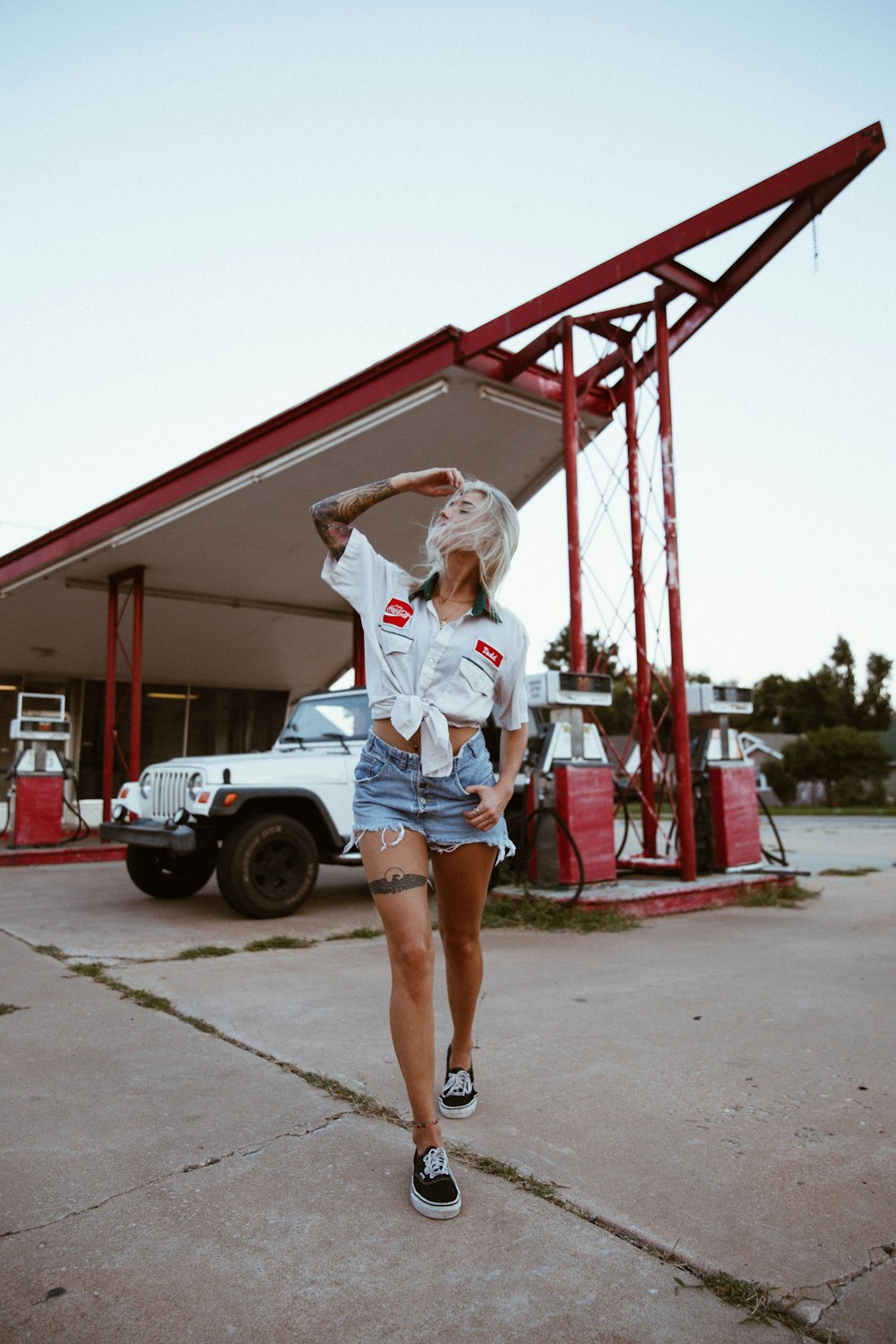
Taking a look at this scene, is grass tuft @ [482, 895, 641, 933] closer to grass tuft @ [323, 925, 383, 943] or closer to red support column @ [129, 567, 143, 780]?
grass tuft @ [323, 925, 383, 943]

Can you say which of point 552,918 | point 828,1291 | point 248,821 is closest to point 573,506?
point 552,918

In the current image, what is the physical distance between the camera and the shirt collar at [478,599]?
8.24ft

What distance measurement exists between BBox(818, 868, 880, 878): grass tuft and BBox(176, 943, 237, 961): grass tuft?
Result: 20.3ft

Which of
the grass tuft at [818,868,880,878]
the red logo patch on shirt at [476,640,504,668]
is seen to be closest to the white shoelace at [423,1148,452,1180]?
the red logo patch on shirt at [476,640,504,668]

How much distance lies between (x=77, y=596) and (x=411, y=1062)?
12.0 m

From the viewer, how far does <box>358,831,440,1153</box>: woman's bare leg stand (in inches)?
84.4

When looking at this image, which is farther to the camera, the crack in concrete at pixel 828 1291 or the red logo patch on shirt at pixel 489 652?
the red logo patch on shirt at pixel 489 652

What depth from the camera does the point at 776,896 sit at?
7.07 m

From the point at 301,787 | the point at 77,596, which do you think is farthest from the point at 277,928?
the point at 77,596

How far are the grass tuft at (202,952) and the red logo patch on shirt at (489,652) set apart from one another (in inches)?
127

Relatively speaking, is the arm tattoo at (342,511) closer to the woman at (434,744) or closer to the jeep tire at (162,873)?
the woman at (434,744)

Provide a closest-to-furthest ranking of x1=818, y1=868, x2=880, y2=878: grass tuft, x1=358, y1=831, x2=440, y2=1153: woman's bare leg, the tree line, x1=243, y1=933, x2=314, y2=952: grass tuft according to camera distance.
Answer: x1=358, y1=831, x2=440, y2=1153: woman's bare leg < x1=243, y1=933, x2=314, y2=952: grass tuft < x1=818, y1=868, x2=880, y2=878: grass tuft < the tree line

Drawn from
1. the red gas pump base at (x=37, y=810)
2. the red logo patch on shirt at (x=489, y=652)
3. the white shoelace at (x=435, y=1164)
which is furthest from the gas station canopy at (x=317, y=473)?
the white shoelace at (x=435, y=1164)

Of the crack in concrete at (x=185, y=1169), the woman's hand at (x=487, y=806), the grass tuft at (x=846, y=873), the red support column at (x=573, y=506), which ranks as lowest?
the grass tuft at (x=846, y=873)
